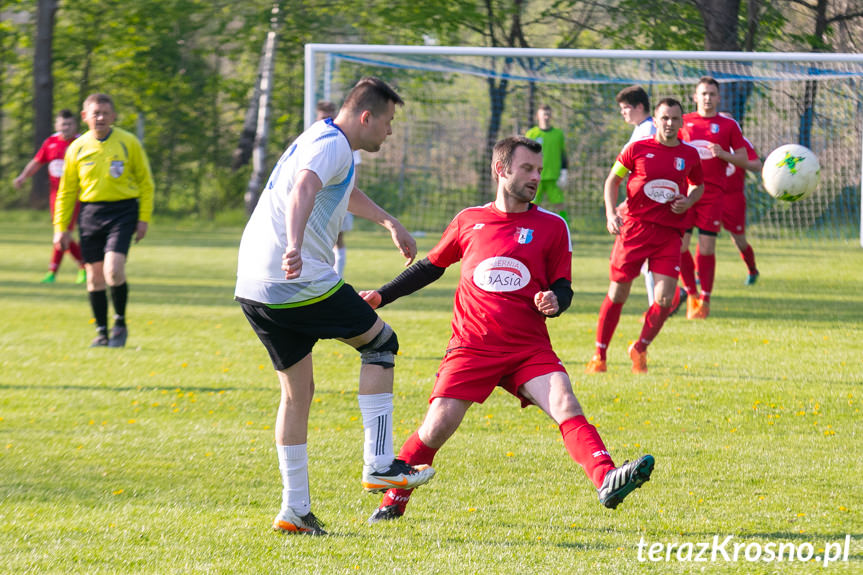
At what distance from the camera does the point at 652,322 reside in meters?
8.05

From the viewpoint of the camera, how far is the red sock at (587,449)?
426 centimetres

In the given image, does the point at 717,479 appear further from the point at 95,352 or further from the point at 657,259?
the point at 95,352

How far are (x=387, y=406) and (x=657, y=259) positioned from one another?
154 inches

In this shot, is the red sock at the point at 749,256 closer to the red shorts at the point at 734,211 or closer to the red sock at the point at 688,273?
the red shorts at the point at 734,211

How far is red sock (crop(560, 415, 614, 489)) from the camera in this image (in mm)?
4265

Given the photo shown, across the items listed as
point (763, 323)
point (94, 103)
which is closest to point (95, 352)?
point (94, 103)

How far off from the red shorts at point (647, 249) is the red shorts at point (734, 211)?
14.1ft

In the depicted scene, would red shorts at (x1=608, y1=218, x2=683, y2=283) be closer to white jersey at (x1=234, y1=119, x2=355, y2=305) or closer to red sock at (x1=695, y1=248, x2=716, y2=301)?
red sock at (x1=695, y1=248, x2=716, y2=301)

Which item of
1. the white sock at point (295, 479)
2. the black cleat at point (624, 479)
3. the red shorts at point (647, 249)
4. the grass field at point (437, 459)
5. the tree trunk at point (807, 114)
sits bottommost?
the grass field at point (437, 459)

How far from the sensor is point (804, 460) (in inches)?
222

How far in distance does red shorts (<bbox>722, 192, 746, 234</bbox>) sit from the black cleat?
8.33 metres

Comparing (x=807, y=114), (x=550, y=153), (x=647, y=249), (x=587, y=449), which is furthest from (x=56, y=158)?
(x=587, y=449)

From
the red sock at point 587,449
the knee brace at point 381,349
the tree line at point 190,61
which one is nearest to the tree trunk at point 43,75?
the tree line at point 190,61

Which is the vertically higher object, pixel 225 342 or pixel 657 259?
pixel 657 259
